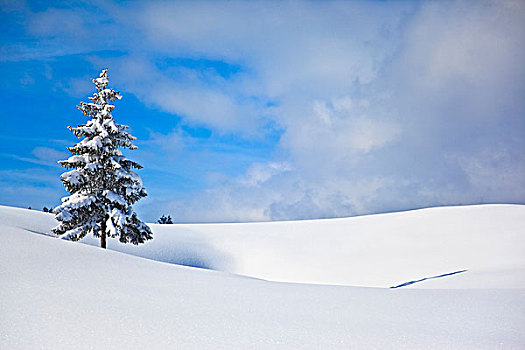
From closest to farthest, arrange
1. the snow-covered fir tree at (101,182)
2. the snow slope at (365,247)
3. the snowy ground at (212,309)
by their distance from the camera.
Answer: the snowy ground at (212,309)
the snow-covered fir tree at (101,182)
the snow slope at (365,247)

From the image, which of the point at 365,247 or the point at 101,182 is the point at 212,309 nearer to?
the point at 101,182

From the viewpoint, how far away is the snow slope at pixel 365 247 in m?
21.9

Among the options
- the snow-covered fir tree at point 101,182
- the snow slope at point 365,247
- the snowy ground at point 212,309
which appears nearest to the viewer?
the snowy ground at point 212,309

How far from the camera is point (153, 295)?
7.81 meters

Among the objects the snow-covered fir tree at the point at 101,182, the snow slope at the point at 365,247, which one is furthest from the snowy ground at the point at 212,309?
the snow-covered fir tree at the point at 101,182

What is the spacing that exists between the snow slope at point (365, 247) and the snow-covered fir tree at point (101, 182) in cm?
482

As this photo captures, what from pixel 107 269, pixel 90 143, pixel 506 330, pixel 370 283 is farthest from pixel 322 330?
pixel 370 283

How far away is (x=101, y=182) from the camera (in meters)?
18.2

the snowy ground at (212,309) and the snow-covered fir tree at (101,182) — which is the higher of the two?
the snow-covered fir tree at (101,182)

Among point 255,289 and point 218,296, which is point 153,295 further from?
point 255,289

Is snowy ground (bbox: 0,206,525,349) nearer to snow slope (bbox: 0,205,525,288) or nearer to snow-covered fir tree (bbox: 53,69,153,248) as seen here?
snow slope (bbox: 0,205,525,288)

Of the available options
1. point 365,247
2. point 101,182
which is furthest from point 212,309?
point 365,247

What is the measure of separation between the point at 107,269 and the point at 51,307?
317 centimetres

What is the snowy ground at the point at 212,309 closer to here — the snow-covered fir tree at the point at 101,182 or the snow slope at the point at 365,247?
the snow slope at the point at 365,247
